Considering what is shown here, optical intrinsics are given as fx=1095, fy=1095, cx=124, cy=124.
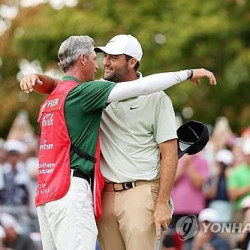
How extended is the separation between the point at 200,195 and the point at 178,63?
9336mm

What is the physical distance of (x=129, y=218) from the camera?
8.47 m

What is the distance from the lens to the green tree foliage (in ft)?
77.2

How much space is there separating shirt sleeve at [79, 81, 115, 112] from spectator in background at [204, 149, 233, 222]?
6.53 meters

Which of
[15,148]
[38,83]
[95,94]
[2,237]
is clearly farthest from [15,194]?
[95,94]

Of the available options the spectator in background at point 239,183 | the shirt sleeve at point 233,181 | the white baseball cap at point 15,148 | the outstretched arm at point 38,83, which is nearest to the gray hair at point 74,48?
the outstretched arm at point 38,83

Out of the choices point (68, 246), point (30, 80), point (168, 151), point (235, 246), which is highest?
point (30, 80)

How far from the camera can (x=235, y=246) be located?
1256 centimetres

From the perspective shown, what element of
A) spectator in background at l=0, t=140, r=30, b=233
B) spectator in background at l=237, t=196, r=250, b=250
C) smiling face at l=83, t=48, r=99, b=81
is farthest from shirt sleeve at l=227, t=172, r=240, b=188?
smiling face at l=83, t=48, r=99, b=81

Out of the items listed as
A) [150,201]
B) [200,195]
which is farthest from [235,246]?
[150,201]

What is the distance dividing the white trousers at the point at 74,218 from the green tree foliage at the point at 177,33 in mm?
15130

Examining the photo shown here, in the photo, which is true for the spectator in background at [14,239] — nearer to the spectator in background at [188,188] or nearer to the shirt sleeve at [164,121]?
the spectator in background at [188,188]

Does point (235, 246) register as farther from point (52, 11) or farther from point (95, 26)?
point (52, 11)

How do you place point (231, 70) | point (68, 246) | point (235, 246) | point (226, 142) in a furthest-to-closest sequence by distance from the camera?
point (231, 70) < point (226, 142) < point (235, 246) < point (68, 246)

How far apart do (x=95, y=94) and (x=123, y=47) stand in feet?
1.91
